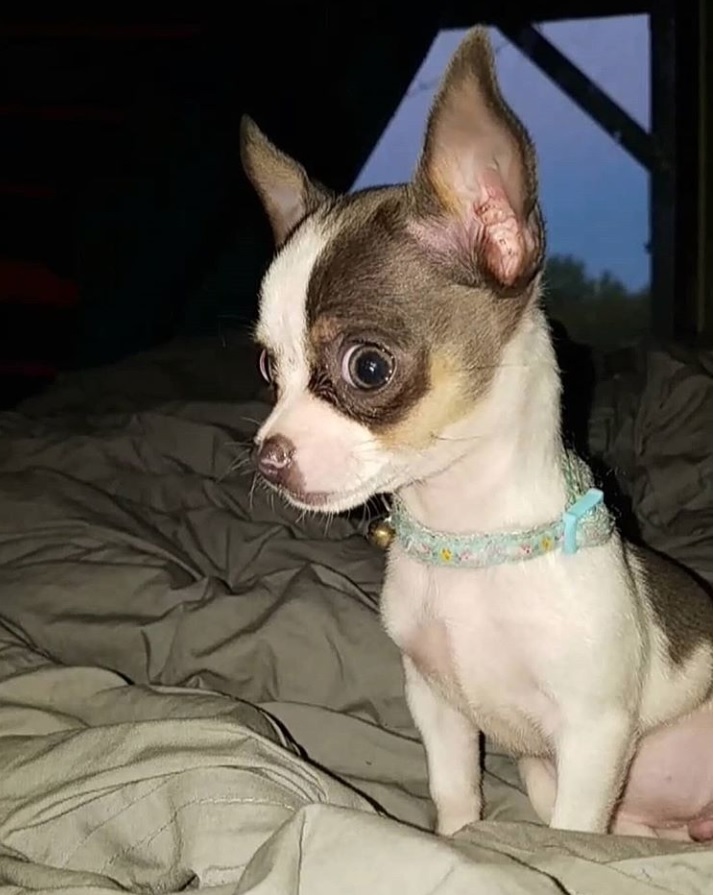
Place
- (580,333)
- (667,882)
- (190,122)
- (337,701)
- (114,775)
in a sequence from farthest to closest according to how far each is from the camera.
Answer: (580,333)
(190,122)
(337,701)
(114,775)
(667,882)

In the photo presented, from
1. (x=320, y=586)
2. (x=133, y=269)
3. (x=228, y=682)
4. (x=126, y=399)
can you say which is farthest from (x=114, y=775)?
(x=133, y=269)

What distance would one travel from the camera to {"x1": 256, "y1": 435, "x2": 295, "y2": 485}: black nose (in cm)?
138

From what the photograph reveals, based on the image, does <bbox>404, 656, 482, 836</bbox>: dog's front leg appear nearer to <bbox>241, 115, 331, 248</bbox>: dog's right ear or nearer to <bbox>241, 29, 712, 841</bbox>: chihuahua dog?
<bbox>241, 29, 712, 841</bbox>: chihuahua dog

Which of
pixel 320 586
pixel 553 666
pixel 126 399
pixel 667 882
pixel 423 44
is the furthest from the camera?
pixel 423 44

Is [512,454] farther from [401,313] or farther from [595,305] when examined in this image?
[595,305]

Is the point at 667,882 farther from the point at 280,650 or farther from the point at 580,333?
the point at 580,333

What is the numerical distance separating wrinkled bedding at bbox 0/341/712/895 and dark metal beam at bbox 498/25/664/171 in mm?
1827

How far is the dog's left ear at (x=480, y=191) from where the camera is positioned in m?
1.33

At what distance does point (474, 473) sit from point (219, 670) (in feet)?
2.02

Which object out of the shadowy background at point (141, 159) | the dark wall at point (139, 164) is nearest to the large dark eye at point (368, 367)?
the shadowy background at point (141, 159)

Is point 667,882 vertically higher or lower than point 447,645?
higher

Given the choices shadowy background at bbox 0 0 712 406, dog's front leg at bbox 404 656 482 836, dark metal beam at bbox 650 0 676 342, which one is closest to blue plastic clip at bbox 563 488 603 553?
dog's front leg at bbox 404 656 482 836

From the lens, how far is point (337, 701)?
1.90m

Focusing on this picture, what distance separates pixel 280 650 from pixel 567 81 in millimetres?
3458
